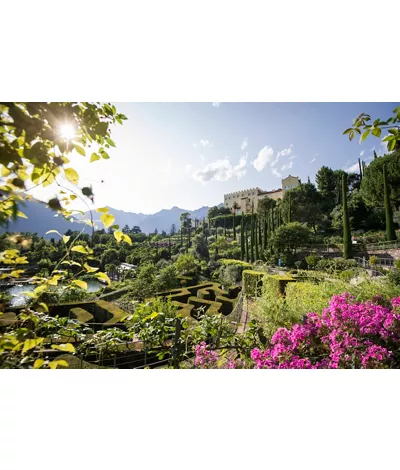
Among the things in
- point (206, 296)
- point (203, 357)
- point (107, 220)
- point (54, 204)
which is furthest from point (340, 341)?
point (206, 296)

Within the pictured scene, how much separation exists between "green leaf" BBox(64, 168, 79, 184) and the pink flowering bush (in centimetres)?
146

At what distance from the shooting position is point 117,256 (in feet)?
7.71

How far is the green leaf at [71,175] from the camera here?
786 mm

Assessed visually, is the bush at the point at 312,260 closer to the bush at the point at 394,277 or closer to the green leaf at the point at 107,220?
the bush at the point at 394,277

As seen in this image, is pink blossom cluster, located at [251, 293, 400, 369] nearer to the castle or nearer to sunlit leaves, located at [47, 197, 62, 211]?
the castle

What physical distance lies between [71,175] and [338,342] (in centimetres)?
198

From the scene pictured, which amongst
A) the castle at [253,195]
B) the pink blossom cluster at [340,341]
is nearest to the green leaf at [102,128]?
the pink blossom cluster at [340,341]

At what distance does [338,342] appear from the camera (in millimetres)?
1691

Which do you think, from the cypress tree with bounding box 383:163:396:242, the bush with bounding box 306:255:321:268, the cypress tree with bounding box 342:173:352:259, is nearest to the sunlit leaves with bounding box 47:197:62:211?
the cypress tree with bounding box 383:163:396:242

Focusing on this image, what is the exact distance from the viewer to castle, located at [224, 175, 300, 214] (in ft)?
8.96

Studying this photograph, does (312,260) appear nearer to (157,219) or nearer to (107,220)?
(157,219)
